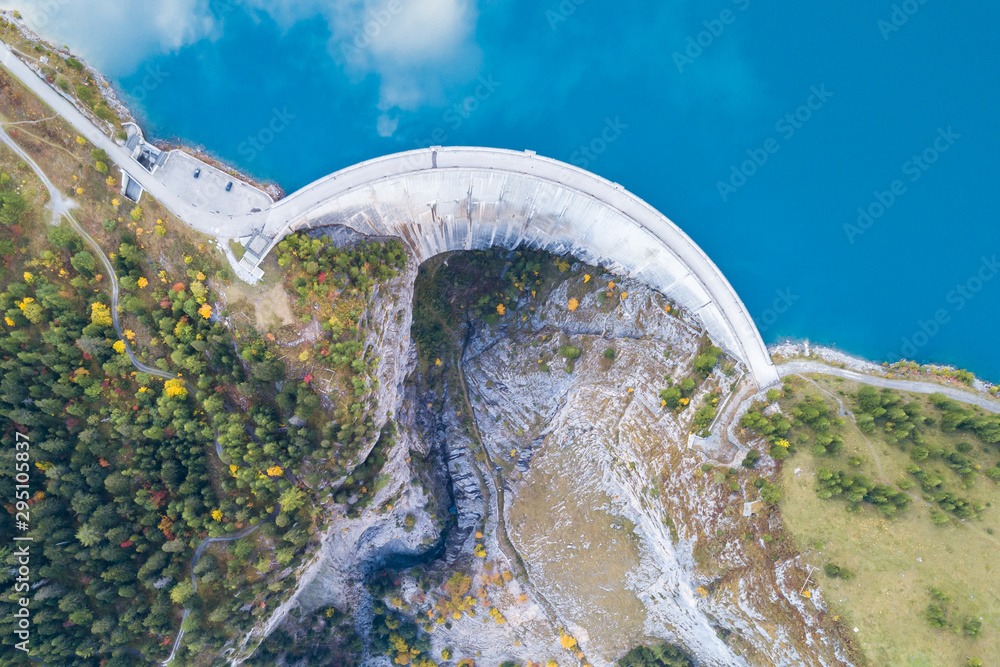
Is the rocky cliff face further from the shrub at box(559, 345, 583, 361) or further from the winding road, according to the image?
the winding road

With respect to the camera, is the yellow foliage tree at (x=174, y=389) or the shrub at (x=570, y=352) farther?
the shrub at (x=570, y=352)

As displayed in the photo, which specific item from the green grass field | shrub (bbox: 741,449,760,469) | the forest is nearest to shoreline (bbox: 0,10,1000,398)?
the green grass field

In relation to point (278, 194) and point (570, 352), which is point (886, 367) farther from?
point (278, 194)

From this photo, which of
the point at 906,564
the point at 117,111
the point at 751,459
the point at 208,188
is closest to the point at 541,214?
the point at 751,459

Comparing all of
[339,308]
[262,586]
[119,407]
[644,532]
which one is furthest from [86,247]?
[644,532]

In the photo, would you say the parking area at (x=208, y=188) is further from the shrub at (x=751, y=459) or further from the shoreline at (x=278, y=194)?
the shrub at (x=751, y=459)

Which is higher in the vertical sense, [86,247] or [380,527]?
[86,247]

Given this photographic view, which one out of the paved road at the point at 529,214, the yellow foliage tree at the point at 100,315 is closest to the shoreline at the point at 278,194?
the paved road at the point at 529,214

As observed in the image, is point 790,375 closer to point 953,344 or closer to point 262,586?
point 953,344
